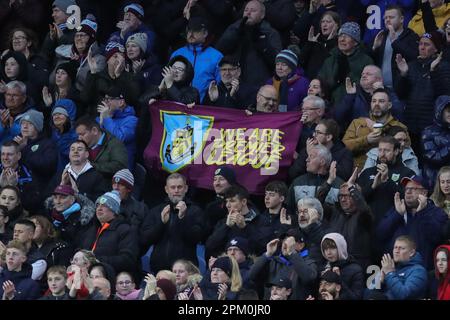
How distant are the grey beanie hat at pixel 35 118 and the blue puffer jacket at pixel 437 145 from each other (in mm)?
4309

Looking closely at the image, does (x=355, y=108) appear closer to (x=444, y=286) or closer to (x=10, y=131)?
(x=444, y=286)

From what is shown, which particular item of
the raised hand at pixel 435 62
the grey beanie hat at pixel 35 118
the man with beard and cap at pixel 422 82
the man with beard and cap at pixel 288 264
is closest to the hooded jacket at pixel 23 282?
the man with beard and cap at pixel 288 264

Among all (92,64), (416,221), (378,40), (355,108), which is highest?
(378,40)

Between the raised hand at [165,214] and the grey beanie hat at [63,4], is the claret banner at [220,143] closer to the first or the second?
the raised hand at [165,214]

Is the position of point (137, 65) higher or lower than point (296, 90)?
higher

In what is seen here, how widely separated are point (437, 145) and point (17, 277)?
4.48 meters

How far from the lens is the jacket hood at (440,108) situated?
23.0m

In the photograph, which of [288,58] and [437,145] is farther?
[288,58]

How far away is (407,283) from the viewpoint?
69.1ft

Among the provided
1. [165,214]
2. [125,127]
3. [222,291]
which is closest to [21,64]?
[125,127]

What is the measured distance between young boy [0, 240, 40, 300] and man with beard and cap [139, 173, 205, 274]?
1282 mm

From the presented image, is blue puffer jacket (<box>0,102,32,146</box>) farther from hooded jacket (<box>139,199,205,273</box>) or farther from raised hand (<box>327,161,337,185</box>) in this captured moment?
raised hand (<box>327,161,337,185</box>)

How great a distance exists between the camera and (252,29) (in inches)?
979

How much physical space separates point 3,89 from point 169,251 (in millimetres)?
3701
